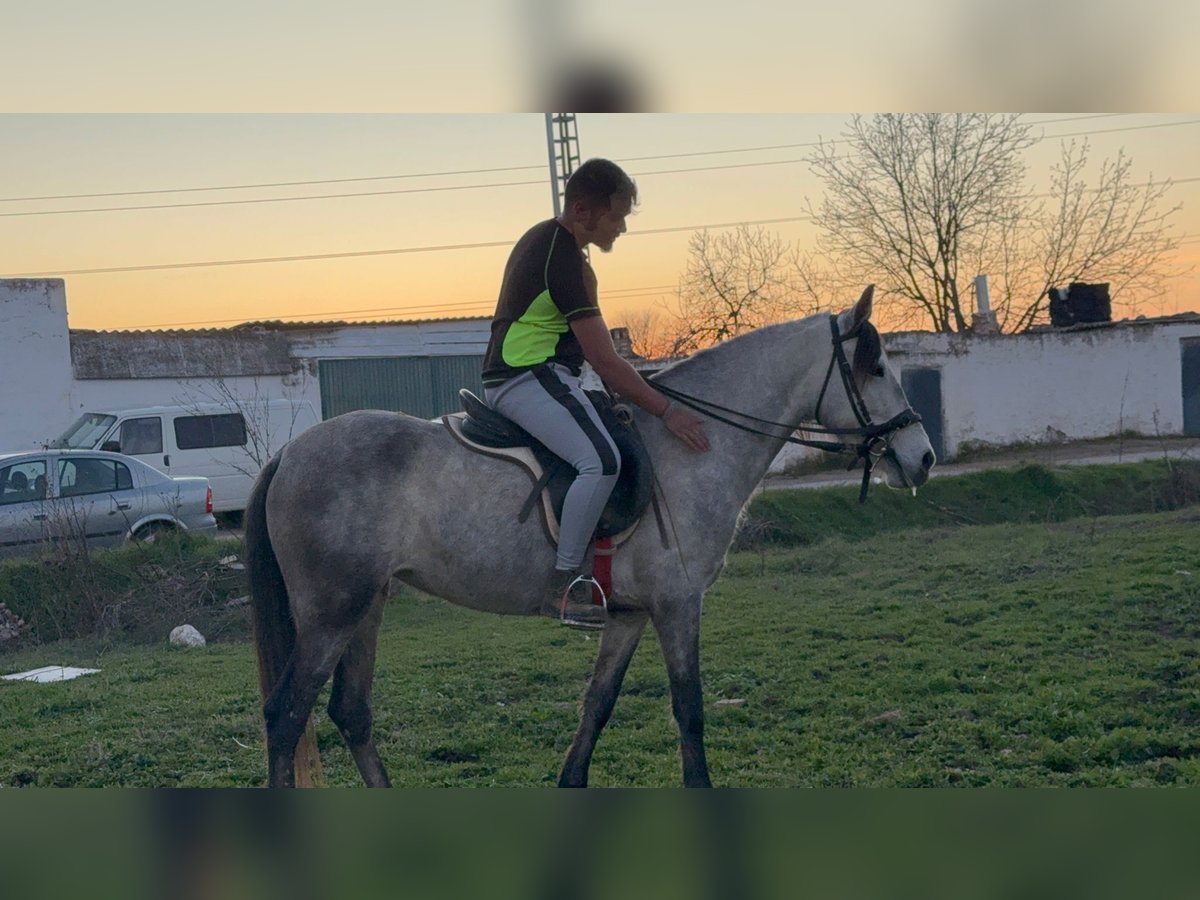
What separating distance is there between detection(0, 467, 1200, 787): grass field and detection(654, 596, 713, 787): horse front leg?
1.76 ft

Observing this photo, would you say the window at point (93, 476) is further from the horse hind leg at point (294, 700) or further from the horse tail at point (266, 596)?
the horse hind leg at point (294, 700)

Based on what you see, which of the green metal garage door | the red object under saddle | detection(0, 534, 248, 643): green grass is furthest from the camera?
the green metal garage door

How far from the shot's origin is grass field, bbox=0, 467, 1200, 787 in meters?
5.47

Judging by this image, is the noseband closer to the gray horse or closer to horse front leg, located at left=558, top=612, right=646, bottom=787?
the gray horse

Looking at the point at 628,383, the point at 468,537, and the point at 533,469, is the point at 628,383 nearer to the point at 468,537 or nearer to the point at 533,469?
the point at 533,469

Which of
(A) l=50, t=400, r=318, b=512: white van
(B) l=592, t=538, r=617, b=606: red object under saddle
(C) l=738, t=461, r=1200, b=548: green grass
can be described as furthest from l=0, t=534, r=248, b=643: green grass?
(B) l=592, t=538, r=617, b=606: red object under saddle

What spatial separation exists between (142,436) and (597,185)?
14.4m

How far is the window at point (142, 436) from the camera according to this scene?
1712cm

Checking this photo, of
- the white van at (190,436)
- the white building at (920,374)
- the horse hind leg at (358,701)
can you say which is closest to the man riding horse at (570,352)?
the horse hind leg at (358,701)

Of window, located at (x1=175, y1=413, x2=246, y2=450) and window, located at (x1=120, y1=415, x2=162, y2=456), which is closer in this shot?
window, located at (x1=120, y1=415, x2=162, y2=456)

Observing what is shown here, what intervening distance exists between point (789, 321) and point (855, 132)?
14.4 m

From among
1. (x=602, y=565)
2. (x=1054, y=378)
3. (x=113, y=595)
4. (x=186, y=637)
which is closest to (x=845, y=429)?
(x=602, y=565)

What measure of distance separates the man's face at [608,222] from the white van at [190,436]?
1296 centimetres

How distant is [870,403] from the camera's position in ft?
16.4
